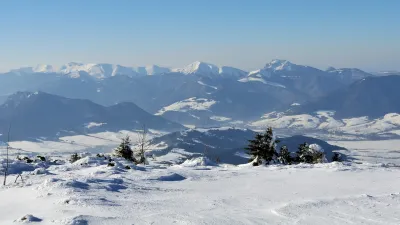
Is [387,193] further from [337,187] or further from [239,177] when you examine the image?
[239,177]

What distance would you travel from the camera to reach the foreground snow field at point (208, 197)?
15.4m

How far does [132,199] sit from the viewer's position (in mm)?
18375

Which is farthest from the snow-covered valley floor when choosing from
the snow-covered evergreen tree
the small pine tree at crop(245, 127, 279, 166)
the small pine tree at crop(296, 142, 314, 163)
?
the small pine tree at crop(296, 142, 314, 163)

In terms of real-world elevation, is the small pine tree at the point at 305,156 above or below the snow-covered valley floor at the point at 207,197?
above

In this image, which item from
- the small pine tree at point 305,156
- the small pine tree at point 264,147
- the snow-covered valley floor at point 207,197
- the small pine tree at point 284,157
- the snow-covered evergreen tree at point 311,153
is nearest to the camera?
the snow-covered valley floor at point 207,197

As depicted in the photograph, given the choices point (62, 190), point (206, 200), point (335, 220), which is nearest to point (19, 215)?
point (62, 190)

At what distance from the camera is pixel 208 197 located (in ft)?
63.8

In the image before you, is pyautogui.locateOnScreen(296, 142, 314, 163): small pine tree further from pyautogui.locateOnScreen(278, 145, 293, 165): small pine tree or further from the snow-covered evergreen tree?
pyautogui.locateOnScreen(278, 145, 293, 165): small pine tree

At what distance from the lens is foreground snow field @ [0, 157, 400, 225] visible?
15.4m

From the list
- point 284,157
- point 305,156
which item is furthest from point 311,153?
point 284,157

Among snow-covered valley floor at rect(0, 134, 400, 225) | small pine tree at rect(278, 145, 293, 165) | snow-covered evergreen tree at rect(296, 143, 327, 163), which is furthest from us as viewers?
small pine tree at rect(278, 145, 293, 165)

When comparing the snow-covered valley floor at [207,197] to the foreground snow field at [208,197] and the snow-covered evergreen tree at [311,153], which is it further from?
the snow-covered evergreen tree at [311,153]

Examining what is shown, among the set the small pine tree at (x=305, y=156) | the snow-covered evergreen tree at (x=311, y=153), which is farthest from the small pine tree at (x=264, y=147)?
the small pine tree at (x=305, y=156)

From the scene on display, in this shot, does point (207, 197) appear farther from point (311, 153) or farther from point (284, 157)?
point (284, 157)
